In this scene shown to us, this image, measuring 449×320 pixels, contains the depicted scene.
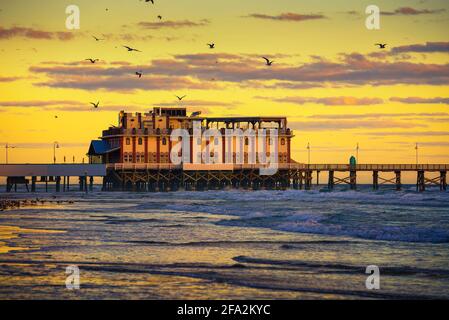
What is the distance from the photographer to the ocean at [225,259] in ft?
80.7

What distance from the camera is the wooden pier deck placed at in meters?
128

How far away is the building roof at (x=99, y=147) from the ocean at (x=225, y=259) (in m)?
84.8

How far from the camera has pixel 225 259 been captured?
3125 centimetres

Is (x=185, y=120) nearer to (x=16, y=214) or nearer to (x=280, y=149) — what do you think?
(x=280, y=149)

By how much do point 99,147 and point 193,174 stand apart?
1490cm

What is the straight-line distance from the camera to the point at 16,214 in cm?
6019

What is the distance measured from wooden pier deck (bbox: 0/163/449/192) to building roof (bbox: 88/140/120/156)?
410 centimetres
